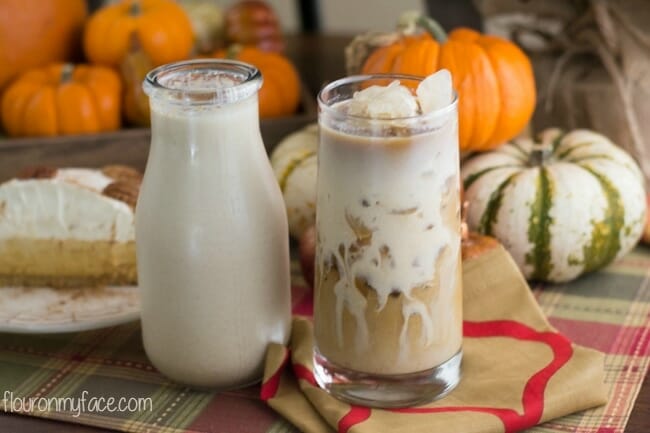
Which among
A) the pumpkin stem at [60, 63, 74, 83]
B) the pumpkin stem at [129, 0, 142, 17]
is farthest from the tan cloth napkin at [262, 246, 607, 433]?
the pumpkin stem at [129, 0, 142, 17]

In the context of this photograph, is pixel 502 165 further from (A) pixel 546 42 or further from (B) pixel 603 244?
(A) pixel 546 42

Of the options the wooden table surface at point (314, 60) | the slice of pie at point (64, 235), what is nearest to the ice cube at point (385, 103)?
the slice of pie at point (64, 235)

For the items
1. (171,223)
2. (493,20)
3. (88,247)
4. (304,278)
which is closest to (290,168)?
(304,278)

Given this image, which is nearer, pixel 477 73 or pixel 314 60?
pixel 477 73

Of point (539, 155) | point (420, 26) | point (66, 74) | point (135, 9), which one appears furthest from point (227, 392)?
point (135, 9)

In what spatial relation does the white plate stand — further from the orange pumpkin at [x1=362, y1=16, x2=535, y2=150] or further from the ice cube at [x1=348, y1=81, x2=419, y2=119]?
the orange pumpkin at [x1=362, y1=16, x2=535, y2=150]

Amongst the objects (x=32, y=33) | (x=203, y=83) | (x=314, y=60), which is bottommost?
(x=314, y=60)

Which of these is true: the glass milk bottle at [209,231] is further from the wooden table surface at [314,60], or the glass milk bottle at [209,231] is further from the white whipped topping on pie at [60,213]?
the wooden table surface at [314,60]

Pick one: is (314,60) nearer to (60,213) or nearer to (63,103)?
(63,103)
